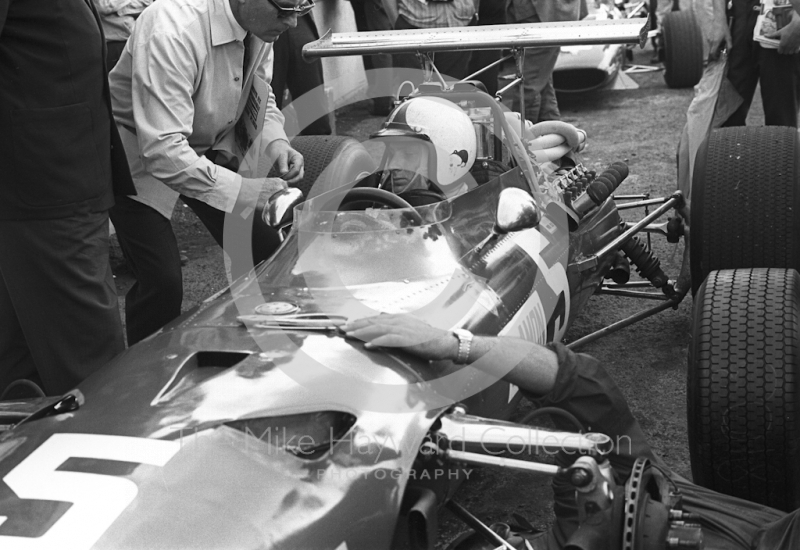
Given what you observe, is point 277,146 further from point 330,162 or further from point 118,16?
point 118,16

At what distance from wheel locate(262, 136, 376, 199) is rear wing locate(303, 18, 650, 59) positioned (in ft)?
1.38

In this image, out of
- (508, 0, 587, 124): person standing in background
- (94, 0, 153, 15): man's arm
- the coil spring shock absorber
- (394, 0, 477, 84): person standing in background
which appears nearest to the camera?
the coil spring shock absorber

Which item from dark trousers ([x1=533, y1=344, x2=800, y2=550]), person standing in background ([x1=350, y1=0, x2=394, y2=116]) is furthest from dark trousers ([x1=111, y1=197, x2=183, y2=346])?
person standing in background ([x1=350, y1=0, x2=394, y2=116])

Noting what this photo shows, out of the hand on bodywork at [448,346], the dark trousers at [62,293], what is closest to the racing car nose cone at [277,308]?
the hand on bodywork at [448,346]

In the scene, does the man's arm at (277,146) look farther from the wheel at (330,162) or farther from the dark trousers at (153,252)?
the dark trousers at (153,252)

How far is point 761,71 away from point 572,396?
12.2ft

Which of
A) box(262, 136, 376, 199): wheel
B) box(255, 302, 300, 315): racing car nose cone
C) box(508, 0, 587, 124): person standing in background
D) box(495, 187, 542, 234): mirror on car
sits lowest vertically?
box(508, 0, 587, 124): person standing in background

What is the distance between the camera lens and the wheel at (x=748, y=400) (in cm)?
288

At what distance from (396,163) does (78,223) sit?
1.16m

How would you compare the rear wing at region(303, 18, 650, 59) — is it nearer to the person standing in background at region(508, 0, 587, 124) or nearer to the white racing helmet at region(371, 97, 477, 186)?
the white racing helmet at region(371, 97, 477, 186)

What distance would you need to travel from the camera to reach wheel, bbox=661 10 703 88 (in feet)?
26.5

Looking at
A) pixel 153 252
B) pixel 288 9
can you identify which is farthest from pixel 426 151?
pixel 153 252

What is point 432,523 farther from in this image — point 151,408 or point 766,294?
point 766,294

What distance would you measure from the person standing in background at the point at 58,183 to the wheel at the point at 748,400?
2042 millimetres
